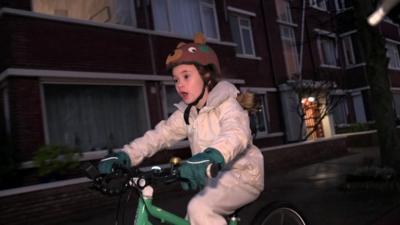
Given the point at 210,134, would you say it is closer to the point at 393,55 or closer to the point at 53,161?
the point at 53,161

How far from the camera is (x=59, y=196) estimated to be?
8.67 meters

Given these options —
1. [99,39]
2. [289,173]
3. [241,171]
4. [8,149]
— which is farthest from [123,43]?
[241,171]

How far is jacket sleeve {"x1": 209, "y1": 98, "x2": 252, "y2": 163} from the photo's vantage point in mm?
2848

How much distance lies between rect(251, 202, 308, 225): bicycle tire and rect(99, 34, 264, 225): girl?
5.7 inches

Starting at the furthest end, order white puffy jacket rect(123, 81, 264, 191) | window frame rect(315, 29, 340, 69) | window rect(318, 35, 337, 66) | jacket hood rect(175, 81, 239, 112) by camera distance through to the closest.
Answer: window rect(318, 35, 337, 66)
window frame rect(315, 29, 340, 69)
jacket hood rect(175, 81, 239, 112)
white puffy jacket rect(123, 81, 264, 191)

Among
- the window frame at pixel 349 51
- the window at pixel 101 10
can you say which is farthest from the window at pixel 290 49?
the window at pixel 101 10

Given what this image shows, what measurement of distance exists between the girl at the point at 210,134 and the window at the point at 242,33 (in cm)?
1475

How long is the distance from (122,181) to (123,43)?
9996mm

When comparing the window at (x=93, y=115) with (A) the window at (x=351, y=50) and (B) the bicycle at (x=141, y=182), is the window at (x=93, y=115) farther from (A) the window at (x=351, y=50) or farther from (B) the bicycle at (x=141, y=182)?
(A) the window at (x=351, y=50)

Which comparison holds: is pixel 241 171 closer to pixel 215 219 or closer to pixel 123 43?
pixel 215 219

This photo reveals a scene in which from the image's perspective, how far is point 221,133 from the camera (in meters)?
3.04

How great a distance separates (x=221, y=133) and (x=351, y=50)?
958 inches

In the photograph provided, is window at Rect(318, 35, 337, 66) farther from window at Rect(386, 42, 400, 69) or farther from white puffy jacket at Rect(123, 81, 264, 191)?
white puffy jacket at Rect(123, 81, 264, 191)

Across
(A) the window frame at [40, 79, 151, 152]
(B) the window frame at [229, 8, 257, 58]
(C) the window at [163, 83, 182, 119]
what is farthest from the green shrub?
(B) the window frame at [229, 8, 257, 58]
